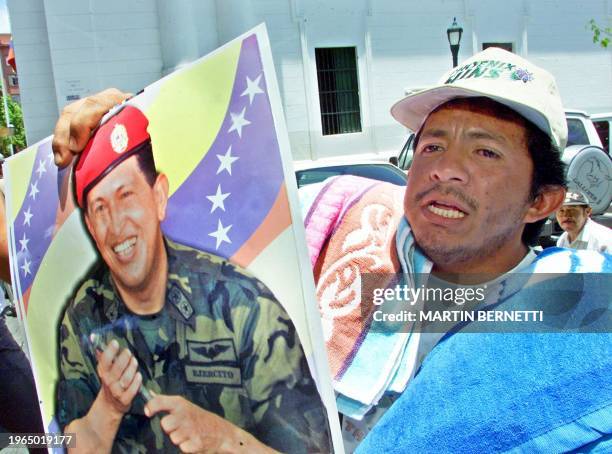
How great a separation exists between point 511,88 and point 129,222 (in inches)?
35.2

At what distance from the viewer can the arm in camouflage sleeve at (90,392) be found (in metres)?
1.41

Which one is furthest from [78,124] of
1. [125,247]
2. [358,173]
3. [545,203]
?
[358,173]

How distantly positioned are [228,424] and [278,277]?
33cm

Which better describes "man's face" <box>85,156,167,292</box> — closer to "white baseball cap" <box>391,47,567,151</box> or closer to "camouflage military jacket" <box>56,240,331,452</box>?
"camouflage military jacket" <box>56,240,331,452</box>

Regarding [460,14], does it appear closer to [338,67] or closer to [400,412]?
[338,67]

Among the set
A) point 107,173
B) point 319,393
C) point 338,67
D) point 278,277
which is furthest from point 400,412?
point 338,67

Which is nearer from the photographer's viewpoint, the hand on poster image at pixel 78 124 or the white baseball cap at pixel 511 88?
the white baseball cap at pixel 511 88

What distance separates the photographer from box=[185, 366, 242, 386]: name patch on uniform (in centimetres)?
122

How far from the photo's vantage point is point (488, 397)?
1044mm

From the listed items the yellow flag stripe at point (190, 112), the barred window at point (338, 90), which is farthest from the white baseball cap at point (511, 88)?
the barred window at point (338, 90)

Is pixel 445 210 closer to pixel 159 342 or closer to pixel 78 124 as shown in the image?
pixel 159 342

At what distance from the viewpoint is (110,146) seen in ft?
4.71

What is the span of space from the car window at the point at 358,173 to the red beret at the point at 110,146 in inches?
190

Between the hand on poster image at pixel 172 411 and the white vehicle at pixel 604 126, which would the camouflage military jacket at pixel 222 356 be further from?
the white vehicle at pixel 604 126
